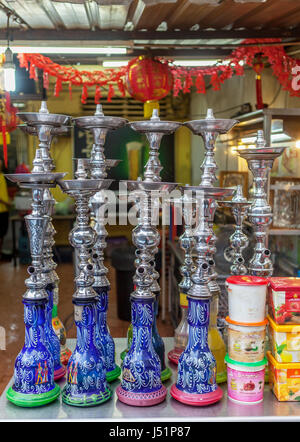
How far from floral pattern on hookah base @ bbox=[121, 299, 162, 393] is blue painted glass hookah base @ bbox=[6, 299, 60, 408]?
0.22 m

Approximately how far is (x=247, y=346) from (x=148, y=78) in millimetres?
3244

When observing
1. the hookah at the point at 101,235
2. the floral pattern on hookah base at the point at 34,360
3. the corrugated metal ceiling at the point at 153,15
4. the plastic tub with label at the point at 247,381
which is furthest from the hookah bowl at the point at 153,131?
the corrugated metal ceiling at the point at 153,15

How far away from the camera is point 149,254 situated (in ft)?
4.51

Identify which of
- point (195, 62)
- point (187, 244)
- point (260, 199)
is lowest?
point (187, 244)

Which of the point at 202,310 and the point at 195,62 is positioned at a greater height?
the point at 195,62

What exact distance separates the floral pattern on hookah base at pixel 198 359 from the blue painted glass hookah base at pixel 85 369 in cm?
23

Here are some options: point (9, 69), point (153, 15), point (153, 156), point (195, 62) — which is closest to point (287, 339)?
point (153, 156)

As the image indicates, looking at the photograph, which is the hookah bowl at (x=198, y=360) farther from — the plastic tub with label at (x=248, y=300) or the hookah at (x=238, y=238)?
the hookah at (x=238, y=238)

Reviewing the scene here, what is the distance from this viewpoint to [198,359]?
1.34m

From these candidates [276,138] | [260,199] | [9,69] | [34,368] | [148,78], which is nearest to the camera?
[34,368]

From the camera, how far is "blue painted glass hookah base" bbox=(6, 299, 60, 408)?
4.34ft

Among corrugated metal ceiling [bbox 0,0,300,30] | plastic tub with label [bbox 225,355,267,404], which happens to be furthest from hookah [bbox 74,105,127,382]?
corrugated metal ceiling [bbox 0,0,300,30]

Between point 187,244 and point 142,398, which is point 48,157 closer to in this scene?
point 187,244

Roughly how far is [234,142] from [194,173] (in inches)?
157
